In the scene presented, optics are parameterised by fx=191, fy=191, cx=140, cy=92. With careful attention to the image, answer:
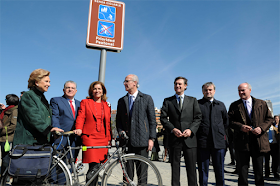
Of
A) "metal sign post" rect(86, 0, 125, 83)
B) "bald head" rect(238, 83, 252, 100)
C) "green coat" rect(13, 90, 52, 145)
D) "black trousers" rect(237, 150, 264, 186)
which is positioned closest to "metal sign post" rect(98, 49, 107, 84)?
"metal sign post" rect(86, 0, 125, 83)

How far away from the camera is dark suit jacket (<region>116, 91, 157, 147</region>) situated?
3334 mm

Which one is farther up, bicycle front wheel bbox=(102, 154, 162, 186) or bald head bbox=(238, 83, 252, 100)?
bald head bbox=(238, 83, 252, 100)

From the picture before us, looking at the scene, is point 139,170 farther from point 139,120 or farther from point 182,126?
point 182,126

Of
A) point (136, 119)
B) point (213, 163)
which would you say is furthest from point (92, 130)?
point (213, 163)

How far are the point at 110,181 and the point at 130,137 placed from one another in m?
0.76

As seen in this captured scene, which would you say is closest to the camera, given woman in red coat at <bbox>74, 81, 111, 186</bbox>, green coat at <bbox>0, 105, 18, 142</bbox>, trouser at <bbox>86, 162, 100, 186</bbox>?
trouser at <bbox>86, 162, 100, 186</bbox>

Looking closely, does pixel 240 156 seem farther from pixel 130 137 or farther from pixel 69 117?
pixel 69 117

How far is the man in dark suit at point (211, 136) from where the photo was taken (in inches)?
144

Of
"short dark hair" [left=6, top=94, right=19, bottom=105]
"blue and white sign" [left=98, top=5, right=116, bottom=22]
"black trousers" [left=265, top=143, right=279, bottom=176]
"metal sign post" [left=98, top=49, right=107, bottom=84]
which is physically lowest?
"black trousers" [left=265, top=143, right=279, bottom=176]

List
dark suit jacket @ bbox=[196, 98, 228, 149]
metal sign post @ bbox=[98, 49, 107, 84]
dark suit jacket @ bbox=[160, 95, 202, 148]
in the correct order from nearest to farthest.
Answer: dark suit jacket @ bbox=[160, 95, 202, 148], dark suit jacket @ bbox=[196, 98, 228, 149], metal sign post @ bbox=[98, 49, 107, 84]

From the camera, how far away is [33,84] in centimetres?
→ 304

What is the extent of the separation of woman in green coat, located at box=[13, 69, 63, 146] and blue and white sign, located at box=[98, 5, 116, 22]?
2.67 m

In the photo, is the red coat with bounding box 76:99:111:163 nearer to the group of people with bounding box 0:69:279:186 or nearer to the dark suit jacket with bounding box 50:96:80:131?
the group of people with bounding box 0:69:279:186

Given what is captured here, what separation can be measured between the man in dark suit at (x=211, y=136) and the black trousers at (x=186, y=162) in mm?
328
